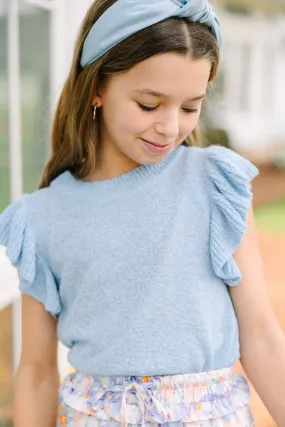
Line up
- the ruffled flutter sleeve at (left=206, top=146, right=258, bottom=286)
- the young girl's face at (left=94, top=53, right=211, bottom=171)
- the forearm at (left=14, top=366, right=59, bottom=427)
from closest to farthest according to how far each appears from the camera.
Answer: the young girl's face at (left=94, top=53, right=211, bottom=171)
the ruffled flutter sleeve at (left=206, top=146, right=258, bottom=286)
the forearm at (left=14, top=366, right=59, bottom=427)

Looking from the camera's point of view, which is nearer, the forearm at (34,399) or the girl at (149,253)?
the girl at (149,253)

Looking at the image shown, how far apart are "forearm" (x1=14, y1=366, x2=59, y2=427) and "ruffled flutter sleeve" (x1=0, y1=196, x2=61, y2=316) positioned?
0.46 feet

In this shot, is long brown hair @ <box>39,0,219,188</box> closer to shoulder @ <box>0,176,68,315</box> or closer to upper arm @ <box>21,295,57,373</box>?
shoulder @ <box>0,176,68,315</box>

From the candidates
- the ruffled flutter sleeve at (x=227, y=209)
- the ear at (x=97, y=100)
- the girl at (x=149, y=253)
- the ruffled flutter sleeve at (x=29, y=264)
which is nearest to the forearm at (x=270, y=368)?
the girl at (x=149, y=253)

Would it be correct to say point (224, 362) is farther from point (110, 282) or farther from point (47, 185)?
point (47, 185)

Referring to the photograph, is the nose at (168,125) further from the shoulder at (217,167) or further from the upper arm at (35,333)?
the upper arm at (35,333)

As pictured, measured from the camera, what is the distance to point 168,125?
3.90 ft

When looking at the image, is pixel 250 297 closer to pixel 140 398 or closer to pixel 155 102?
pixel 140 398

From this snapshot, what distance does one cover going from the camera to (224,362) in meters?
1.29

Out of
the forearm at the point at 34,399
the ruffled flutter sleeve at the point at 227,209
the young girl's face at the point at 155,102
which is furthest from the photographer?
the forearm at the point at 34,399

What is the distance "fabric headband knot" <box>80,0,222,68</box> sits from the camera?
3.86 ft

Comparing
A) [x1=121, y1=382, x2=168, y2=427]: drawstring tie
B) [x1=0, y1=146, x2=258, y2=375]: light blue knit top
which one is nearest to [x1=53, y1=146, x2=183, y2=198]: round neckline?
[x1=0, y1=146, x2=258, y2=375]: light blue knit top

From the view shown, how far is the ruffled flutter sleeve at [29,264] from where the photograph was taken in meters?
1.35

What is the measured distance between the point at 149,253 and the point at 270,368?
30cm
